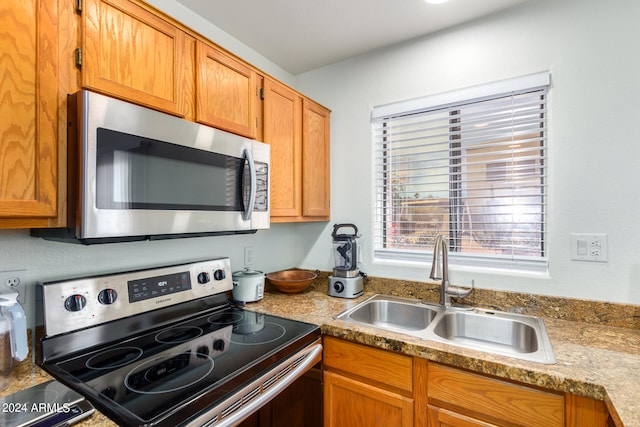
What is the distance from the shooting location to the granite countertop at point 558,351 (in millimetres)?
922

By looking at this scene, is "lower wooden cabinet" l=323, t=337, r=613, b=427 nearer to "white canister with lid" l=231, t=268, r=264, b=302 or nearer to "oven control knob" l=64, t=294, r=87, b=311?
"white canister with lid" l=231, t=268, r=264, b=302

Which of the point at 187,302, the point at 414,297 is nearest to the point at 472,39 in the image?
the point at 414,297

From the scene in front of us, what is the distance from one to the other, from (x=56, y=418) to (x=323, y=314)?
106cm

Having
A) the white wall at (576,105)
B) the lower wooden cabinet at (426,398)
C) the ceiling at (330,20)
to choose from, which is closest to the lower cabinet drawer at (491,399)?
the lower wooden cabinet at (426,398)

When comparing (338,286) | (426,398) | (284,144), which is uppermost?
(284,144)

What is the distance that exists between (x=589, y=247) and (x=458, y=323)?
27.1 inches

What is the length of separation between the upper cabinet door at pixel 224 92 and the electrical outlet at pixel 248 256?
744mm

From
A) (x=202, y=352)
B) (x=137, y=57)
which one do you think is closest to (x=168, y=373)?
(x=202, y=352)

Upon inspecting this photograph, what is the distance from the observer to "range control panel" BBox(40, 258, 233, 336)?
109 centimetres

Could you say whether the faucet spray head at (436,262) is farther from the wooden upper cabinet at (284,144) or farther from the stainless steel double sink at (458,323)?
the wooden upper cabinet at (284,144)

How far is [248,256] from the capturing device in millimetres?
1996

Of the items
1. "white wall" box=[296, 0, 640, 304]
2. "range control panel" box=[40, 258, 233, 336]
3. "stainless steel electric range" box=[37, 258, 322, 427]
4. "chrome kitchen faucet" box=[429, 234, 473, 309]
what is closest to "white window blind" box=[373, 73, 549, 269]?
"white wall" box=[296, 0, 640, 304]

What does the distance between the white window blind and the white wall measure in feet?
0.24

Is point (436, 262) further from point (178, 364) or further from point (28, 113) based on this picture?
point (28, 113)
